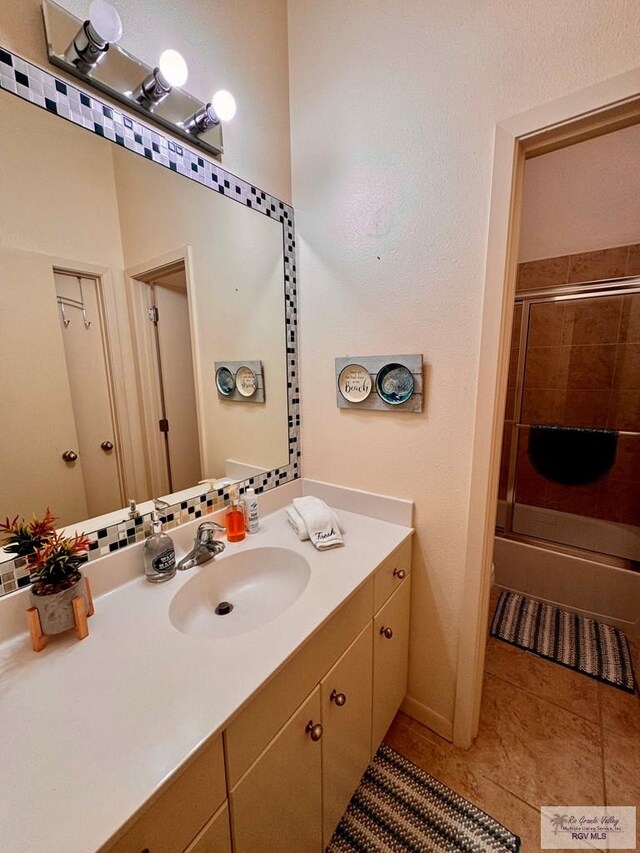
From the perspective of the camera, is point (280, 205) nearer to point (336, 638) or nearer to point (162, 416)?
point (162, 416)

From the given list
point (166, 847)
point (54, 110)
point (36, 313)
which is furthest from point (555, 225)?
point (166, 847)

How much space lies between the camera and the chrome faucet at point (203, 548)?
0.99 meters

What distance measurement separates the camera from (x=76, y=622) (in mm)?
732

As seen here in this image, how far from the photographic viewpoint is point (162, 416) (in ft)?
3.45

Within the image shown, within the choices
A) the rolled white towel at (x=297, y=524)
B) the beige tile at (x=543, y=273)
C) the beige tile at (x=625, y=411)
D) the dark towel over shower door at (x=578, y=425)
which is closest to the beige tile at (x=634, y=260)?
the dark towel over shower door at (x=578, y=425)

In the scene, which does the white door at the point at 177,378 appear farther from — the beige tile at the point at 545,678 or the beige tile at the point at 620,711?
the beige tile at the point at 620,711

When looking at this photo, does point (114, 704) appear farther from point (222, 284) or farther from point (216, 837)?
point (222, 284)

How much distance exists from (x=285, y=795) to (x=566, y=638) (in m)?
1.65

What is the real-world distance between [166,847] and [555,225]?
2.86 metres

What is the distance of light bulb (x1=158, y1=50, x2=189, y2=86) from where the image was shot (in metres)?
0.85

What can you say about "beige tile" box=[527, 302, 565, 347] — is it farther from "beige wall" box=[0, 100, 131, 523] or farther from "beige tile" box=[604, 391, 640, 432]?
"beige wall" box=[0, 100, 131, 523]

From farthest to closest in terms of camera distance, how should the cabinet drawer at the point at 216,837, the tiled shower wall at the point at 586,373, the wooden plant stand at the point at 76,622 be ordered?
1. the tiled shower wall at the point at 586,373
2. the wooden plant stand at the point at 76,622
3. the cabinet drawer at the point at 216,837

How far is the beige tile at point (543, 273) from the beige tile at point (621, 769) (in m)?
2.20

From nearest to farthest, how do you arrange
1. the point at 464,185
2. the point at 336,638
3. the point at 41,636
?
the point at 41,636 → the point at 336,638 → the point at 464,185
